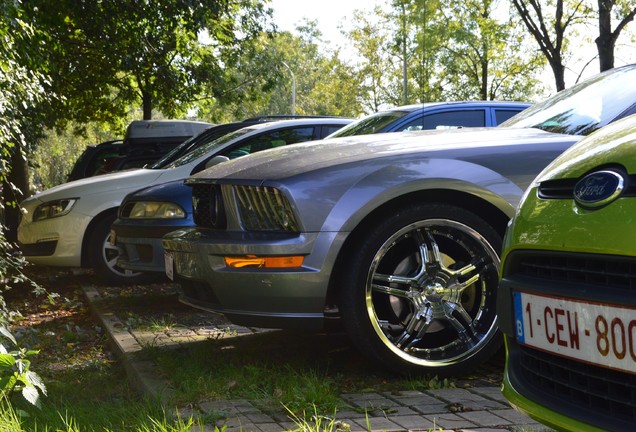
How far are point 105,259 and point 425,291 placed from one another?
5.58 metres

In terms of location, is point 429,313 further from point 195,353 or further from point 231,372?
point 195,353

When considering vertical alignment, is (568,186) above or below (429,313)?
above

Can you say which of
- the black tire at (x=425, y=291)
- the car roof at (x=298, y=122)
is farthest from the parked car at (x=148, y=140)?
the black tire at (x=425, y=291)

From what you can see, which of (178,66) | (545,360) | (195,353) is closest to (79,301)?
(195,353)

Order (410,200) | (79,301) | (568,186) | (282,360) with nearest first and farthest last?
(568,186)
(410,200)
(282,360)
(79,301)

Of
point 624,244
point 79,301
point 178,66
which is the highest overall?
point 178,66

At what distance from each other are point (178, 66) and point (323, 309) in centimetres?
2043

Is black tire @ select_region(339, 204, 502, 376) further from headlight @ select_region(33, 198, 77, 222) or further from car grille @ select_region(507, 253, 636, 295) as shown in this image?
headlight @ select_region(33, 198, 77, 222)

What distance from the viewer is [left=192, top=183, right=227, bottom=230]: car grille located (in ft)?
15.9

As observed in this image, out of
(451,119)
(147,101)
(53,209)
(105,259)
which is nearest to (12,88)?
(53,209)

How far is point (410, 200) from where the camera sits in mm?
4648

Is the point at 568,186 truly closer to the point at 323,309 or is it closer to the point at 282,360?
the point at 323,309

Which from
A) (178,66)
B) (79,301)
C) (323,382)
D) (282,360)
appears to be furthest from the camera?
(178,66)

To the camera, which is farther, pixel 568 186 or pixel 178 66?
pixel 178 66
